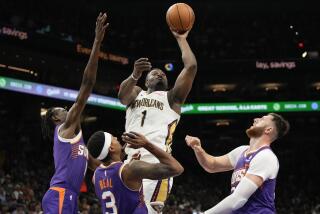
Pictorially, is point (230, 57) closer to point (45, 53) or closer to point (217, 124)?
point (217, 124)

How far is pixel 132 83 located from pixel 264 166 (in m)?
1.77

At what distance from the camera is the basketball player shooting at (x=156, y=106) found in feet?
16.7

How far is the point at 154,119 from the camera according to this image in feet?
17.3

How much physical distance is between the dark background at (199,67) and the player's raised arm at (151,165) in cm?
1437

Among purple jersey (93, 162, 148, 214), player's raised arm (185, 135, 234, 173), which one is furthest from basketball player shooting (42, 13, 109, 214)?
player's raised arm (185, 135, 234, 173)

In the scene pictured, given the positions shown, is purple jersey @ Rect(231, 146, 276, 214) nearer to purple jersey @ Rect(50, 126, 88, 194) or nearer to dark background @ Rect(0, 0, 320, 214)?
purple jersey @ Rect(50, 126, 88, 194)

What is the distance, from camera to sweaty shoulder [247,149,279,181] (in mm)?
4160

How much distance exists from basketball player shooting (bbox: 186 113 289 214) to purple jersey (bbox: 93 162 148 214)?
21.3 inches

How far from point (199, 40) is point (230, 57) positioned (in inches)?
67.3

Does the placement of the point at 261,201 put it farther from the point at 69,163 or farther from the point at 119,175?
the point at 69,163

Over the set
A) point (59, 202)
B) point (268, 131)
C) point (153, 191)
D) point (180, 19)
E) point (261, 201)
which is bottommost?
point (59, 202)

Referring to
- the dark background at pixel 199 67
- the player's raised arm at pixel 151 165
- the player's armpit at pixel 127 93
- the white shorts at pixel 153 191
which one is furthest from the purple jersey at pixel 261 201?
the dark background at pixel 199 67

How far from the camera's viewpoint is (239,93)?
25047 millimetres

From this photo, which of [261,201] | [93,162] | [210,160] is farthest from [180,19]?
Answer: [261,201]
